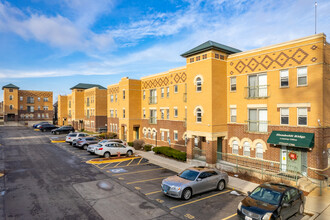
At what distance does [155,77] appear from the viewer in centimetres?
3244

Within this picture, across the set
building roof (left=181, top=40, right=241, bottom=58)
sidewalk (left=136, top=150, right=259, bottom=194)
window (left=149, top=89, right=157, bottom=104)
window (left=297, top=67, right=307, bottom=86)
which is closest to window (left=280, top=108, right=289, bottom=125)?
window (left=297, top=67, right=307, bottom=86)

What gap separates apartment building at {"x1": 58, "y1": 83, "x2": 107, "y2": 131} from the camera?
49812 millimetres

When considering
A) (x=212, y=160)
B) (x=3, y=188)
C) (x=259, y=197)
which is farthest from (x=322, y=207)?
(x=3, y=188)

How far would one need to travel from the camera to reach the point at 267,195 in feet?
35.0

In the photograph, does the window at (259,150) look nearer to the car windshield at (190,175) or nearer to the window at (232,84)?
the window at (232,84)

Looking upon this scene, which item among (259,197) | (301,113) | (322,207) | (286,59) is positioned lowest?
(322,207)

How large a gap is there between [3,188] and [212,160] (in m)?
15.8

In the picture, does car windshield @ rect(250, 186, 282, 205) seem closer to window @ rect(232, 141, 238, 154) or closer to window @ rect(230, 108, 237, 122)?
window @ rect(232, 141, 238, 154)

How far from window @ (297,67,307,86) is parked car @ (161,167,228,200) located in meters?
9.16

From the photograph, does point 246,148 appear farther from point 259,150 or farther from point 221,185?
point 221,185

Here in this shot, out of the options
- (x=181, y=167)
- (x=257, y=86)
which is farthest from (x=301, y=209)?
(x=257, y=86)

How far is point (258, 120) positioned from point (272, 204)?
10545mm

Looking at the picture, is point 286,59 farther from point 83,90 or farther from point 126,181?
point 83,90

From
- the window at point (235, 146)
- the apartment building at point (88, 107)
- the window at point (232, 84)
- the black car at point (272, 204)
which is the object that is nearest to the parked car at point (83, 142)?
the apartment building at point (88, 107)
